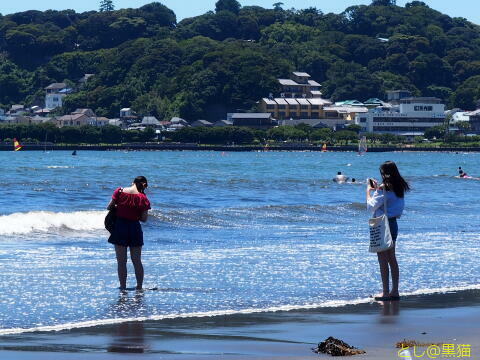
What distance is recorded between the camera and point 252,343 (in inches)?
372

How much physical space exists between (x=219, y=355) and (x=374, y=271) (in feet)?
20.6

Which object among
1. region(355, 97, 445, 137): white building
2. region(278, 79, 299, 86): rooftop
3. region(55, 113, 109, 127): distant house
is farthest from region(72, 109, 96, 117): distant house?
region(355, 97, 445, 137): white building

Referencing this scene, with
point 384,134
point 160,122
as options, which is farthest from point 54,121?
point 384,134

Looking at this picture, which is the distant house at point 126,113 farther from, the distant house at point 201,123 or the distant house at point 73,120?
the distant house at point 201,123

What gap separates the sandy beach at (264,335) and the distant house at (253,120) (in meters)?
161

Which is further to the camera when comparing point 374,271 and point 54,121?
point 54,121

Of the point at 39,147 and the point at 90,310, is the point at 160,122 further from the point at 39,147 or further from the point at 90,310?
the point at 90,310

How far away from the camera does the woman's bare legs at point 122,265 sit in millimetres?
12930

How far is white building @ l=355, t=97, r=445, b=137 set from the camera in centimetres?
17525

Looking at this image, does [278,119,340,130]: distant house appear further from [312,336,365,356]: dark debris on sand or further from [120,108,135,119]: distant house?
[312,336,365,356]: dark debris on sand

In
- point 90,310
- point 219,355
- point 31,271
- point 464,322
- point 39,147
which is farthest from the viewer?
point 39,147

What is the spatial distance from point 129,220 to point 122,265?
502mm

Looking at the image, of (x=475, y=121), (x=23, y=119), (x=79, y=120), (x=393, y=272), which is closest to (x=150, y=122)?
(x=79, y=120)

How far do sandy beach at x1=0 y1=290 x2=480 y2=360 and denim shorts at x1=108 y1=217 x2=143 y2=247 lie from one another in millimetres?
2267
